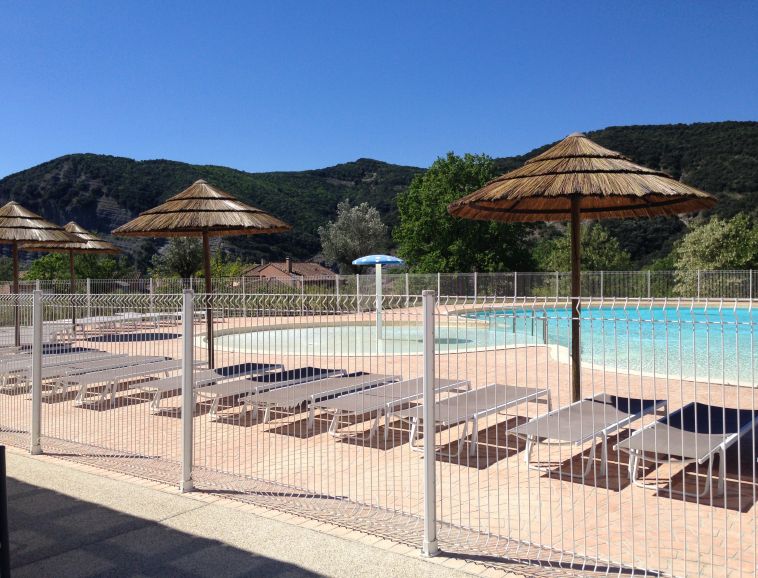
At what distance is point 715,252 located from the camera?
3528 centimetres

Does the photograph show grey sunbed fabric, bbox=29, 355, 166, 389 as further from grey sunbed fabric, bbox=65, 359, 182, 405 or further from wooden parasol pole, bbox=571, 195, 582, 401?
wooden parasol pole, bbox=571, 195, 582, 401

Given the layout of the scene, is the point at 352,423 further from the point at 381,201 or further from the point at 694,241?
the point at 381,201

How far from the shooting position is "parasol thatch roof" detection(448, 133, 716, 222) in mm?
6953

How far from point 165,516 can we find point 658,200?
6.46m

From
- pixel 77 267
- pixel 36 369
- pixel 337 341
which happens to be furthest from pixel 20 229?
pixel 77 267

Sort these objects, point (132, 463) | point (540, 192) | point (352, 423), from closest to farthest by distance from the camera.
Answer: point (132, 463), point (540, 192), point (352, 423)

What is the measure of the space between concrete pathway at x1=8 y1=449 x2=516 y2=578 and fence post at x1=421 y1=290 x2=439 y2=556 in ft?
0.60

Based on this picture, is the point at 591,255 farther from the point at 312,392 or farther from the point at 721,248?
the point at 312,392

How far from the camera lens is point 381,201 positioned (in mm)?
84250

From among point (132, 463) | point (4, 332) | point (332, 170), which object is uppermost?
point (332, 170)

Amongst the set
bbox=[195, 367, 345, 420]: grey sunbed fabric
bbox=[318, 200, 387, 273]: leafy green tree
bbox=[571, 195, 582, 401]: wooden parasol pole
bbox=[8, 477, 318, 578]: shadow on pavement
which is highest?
bbox=[318, 200, 387, 273]: leafy green tree

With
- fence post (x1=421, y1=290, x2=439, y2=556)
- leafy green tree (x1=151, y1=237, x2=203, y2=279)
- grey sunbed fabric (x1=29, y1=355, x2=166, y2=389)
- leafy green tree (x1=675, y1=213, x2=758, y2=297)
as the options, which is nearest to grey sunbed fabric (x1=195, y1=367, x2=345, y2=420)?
grey sunbed fabric (x1=29, y1=355, x2=166, y2=389)

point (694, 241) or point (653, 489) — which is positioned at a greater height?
point (694, 241)

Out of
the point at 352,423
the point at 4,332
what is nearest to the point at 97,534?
the point at 352,423
